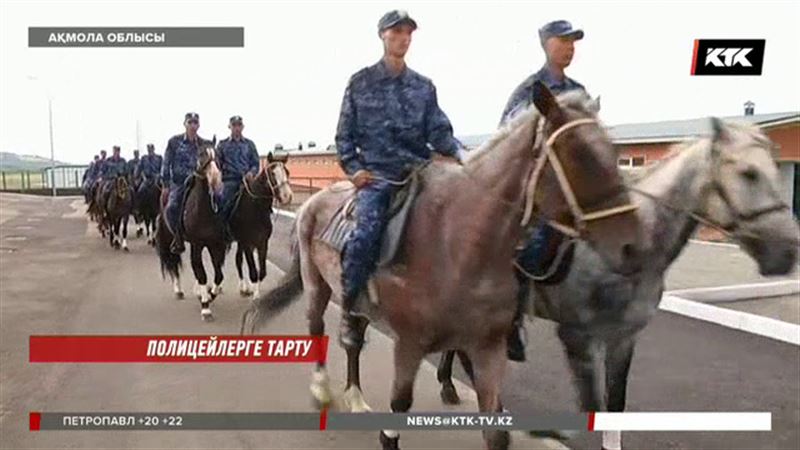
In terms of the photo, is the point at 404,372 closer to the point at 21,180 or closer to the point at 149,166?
the point at 149,166

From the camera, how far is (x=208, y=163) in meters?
1.52

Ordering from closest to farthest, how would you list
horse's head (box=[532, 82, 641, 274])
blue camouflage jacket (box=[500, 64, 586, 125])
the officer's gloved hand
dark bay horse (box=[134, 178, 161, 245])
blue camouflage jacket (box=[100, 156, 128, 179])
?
horse's head (box=[532, 82, 641, 274]), blue camouflage jacket (box=[500, 64, 586, 125]), the officer's gloved hand, blue camouflage jacket (box=[100, 156, 128, 179]), dark bay horse (box=[134, 178, 161, 245])

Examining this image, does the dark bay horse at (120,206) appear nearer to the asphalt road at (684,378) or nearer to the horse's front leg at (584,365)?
the asphalt road at (684,378)

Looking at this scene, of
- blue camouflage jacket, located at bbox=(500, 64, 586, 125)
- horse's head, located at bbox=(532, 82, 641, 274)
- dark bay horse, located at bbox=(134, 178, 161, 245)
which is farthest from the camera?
dark bay horse, located at bbox=(134, 178, 161, 245)

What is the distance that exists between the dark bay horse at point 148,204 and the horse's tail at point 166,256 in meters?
0.03

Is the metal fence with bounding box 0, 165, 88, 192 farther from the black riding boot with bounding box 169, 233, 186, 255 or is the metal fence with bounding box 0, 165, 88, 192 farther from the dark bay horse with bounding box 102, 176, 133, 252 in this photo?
the black riding boot with bounding box 169, 233, 186, 255

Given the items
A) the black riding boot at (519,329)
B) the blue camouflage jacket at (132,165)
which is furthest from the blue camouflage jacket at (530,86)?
the blue camouflage jacket at (132,165)

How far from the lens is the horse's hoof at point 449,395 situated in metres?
1.62

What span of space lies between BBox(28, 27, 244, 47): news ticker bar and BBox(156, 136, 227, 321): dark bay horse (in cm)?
23

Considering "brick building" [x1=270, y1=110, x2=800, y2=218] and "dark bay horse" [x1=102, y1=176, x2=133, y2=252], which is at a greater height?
"brick building" [x1=270, y1=110, x2=800, y2=218]

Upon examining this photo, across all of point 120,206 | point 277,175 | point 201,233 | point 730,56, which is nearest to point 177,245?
point 201,233

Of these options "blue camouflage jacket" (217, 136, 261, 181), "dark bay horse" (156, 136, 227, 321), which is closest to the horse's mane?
"blue camouflage jacket" (217, 136, 261, 181)

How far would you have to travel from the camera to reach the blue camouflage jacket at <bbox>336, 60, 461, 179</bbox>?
51.3 inches

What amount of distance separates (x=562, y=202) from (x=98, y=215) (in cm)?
146
